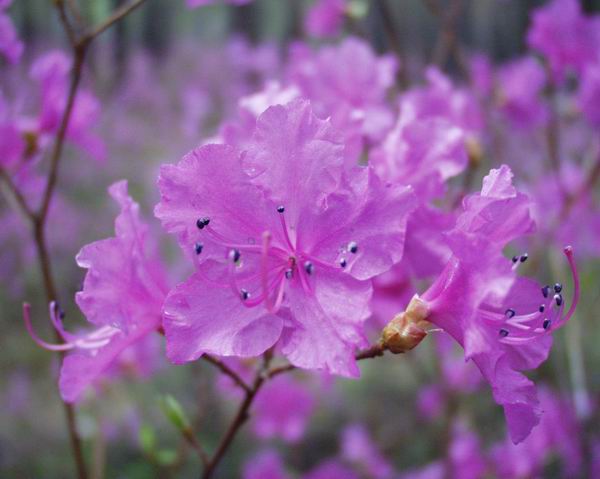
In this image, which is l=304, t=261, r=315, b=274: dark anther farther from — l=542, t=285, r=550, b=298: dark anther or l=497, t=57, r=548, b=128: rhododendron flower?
l=497, t=57, r=548, b=128: rhododendron flower

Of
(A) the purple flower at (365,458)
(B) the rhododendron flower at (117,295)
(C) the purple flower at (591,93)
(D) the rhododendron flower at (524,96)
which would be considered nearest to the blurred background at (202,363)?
(A) the purple flower at (365,458)

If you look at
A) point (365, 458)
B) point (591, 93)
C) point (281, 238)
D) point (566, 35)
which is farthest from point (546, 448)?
point (281, 238)

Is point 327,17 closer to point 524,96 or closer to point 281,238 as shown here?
point 524,96

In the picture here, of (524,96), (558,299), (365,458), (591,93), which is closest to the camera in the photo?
(558,299)

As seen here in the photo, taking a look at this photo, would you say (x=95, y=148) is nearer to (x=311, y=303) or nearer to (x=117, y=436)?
(x=311, y=303)

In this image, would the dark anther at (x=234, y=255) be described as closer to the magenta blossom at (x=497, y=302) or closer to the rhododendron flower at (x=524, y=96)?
the magenta blossom at (x=497, y=302)

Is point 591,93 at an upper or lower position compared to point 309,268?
lower

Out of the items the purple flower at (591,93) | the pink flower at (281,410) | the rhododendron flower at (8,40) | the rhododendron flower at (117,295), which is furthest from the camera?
the pink flower at (281,410)
